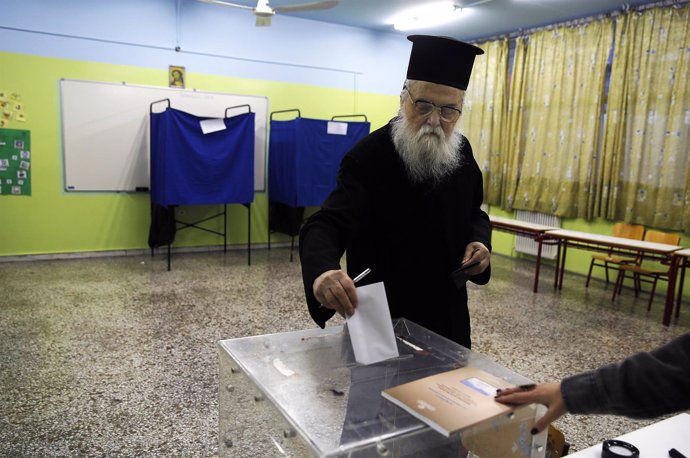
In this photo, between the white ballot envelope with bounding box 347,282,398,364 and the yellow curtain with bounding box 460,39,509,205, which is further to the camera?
the yellow curtain with bounding box 460,39,509,205

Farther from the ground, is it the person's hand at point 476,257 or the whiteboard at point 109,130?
the whiteboard at point 109,130

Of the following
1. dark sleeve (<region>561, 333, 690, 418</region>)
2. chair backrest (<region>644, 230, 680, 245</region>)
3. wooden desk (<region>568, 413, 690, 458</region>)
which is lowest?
chair backrest (<region>644, 230, 680, 245</region>)

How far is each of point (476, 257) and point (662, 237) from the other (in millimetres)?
4244

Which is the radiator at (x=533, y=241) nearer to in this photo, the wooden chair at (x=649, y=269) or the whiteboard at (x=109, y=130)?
the wooden chair at (x=649, y=269)

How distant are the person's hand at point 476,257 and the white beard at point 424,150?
21 centimetres

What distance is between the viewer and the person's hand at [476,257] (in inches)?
54.0

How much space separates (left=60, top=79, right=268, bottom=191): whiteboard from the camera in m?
5.28

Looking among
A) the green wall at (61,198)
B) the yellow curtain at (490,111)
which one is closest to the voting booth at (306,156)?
the green wall at (61,198)

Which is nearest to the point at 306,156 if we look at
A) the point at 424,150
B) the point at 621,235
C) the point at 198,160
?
the point at 198,160

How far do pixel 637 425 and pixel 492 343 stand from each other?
1088 mm

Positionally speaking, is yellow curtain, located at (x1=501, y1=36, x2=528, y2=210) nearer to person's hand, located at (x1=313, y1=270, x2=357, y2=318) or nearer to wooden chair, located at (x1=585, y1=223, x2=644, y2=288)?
wooden chair, located at (x1=585, y1=223, x2=644, y2=288)

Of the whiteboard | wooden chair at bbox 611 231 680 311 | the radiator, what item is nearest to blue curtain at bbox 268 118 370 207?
the whiteboard

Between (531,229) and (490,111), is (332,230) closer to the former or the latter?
(531,229)

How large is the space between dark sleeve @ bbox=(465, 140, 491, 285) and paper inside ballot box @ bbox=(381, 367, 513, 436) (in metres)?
0.53
